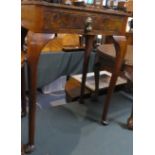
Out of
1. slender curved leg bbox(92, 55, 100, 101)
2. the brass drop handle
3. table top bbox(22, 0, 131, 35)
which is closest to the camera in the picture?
table top bbox(22, 0, 131, 35)

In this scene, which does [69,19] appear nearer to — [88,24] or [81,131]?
[88,24]

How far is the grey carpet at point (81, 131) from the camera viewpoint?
101 cm

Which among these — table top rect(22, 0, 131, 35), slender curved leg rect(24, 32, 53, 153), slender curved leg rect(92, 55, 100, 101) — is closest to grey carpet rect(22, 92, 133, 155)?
slender curved leg rect(92, 55, 100, 101)

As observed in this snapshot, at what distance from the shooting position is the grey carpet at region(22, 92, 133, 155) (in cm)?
101

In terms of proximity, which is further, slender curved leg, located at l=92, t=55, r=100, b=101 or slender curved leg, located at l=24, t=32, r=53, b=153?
slender curved leg, located at l=92, t=55, r=100, b=101

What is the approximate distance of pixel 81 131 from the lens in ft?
3.80

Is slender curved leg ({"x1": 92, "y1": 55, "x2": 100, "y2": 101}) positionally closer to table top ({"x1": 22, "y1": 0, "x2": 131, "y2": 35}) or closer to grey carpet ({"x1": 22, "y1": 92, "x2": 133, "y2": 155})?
grey carpet ({"x1": 22, "y1": 92, "x2": 133, "y2": 155})

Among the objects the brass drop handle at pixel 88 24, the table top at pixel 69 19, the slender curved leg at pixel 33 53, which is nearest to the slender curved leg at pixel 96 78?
the table top at pixel 69 19

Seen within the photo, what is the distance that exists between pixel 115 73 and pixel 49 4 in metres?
0.55

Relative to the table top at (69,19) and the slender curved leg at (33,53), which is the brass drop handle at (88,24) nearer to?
the table top at (69,19)
